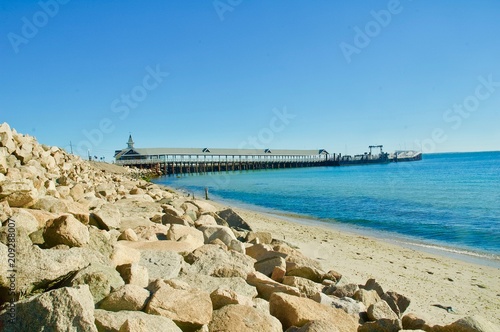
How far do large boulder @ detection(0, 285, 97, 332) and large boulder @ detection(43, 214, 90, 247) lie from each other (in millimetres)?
1274

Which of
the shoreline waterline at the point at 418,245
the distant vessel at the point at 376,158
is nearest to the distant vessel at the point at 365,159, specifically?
the distant vessel at the point at 376,158

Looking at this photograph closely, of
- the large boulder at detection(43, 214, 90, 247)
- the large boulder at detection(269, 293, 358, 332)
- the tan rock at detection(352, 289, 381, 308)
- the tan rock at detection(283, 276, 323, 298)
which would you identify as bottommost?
the tan rock at detection(352, 289, 381, 308)

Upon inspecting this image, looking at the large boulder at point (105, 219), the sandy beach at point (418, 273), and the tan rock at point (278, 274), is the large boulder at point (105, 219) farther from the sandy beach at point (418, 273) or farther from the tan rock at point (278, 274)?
the sandy beach at point (418, 273)

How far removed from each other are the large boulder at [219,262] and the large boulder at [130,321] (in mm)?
1796

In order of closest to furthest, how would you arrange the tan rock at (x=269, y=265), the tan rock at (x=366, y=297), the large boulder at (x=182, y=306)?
1. the large boulder at (x=182, y=306)
2. the tan rock at (x=366, y=297)
3. the tan rock at (x=269, y=265)

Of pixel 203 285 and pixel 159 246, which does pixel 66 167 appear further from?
pixel 203 285

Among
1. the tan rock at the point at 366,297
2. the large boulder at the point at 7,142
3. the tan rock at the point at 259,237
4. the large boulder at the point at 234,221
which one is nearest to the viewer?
the tan rock at the point at 366,297

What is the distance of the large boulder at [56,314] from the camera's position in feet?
7.73

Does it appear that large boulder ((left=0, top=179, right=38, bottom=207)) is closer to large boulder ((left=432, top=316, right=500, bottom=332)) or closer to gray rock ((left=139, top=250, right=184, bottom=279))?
gray rock ((left=139, top=250, right=184, bottom=279))

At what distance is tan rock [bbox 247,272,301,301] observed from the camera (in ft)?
13.1

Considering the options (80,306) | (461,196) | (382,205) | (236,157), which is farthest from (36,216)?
(236,157)

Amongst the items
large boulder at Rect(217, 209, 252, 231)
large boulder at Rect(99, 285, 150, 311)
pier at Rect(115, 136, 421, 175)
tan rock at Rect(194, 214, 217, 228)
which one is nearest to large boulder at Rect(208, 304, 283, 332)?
large boulder at Rect(99, 285, 150, 311)

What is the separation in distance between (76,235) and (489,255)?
35.5 feet

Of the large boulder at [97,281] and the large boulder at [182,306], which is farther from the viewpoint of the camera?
the large boulder at [97,281]
